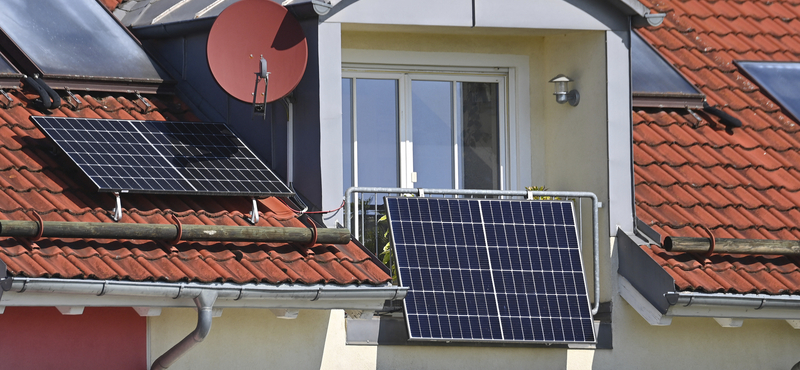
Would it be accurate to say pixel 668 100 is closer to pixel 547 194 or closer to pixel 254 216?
pixel 547 194

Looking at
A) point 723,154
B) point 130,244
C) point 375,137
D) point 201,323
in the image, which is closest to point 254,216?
point 130,244

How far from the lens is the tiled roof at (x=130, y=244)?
8.20m

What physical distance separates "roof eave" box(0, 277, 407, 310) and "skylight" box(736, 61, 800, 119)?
18.3 feet

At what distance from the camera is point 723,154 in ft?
37.8

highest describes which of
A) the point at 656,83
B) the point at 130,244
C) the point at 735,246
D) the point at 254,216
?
the point at 656,83

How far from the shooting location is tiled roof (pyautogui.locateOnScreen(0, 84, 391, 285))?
8.20 m

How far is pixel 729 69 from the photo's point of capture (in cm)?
1284

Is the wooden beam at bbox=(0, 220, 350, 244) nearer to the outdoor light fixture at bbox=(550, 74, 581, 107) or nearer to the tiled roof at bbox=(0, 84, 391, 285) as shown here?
the tiled roof at bbox=(0, 84, 391, 285)

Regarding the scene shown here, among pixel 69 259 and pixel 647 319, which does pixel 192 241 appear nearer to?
pixel 69 259

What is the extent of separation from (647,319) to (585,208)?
121 cm

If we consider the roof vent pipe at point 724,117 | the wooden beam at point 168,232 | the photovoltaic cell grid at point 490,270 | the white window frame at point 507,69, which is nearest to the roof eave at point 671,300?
the photovoltaic cell grid at point 490,270

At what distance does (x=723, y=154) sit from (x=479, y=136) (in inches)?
94.0

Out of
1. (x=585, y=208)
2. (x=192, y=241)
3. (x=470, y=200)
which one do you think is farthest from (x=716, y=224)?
(x=192, y=241)

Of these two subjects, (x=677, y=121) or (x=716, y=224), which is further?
(x=677, y=121)
